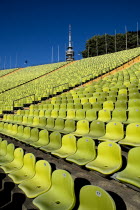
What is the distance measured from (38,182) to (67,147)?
1.09 m

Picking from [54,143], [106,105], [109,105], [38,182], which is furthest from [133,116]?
[38,182]

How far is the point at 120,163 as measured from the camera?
8.74 feet

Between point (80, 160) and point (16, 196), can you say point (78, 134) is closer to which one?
point (80, 160)

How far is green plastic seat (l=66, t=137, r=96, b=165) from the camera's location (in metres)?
3.12

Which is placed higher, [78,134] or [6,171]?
[78,134]

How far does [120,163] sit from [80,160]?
752mm

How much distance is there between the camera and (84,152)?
335 cm

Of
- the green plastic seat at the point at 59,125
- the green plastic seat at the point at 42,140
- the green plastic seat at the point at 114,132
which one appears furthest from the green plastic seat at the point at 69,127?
the green plastic seat at the point at 114,132

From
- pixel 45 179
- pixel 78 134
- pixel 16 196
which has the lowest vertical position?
pixel 16 196

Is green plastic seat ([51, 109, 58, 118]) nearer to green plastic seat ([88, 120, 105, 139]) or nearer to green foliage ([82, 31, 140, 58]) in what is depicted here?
green plastic seat ([88, 120, 105, 139])

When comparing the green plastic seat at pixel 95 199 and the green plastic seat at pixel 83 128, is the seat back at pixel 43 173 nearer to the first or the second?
the green plastic seat at pixel 95 199

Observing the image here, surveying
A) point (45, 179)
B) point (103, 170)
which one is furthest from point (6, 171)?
point (103, 170)

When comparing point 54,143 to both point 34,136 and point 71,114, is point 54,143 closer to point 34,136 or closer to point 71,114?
point 34,136

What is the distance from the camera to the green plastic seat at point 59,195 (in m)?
2.18
